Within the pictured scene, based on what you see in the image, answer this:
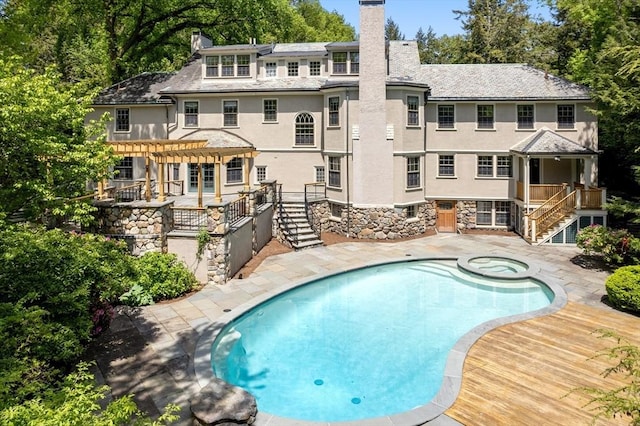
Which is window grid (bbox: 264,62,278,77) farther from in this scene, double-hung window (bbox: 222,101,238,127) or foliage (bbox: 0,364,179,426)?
foliage (bbox: 0,364,179,426)

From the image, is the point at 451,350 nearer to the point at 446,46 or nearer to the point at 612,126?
the point at 612,126

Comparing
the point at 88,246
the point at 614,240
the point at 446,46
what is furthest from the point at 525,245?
the point at 446,46

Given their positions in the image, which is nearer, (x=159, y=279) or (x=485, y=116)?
(x=159, y=279)

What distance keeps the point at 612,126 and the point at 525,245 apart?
7.19 m

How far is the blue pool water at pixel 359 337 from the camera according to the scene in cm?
936

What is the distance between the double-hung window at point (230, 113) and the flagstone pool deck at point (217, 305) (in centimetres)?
1041

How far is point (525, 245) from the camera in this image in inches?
865

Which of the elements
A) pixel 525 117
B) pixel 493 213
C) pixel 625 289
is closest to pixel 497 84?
pixel 525 117

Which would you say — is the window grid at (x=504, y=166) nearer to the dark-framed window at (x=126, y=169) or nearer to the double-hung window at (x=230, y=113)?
the double-hung window at (x=230, y=113)

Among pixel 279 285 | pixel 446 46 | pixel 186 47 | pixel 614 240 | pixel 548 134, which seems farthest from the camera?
pixel 446 46

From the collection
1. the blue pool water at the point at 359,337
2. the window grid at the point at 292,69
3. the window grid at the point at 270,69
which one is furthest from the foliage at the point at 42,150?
the window grid at the point at 292,69

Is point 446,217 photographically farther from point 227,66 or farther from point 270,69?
point 227,66

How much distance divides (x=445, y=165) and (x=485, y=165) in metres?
2.34

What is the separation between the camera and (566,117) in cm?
2434
